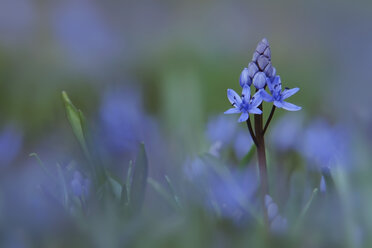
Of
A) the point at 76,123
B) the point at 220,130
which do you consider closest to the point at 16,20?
the point at 220,130

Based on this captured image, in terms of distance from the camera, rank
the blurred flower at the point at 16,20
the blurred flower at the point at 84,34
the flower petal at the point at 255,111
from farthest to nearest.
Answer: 1. the blurred flower at the point at 16,20
2. the blurred flower at the point at 84,34
3. the flower petal at the point at 255,111

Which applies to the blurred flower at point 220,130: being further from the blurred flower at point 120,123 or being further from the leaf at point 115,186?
the leaf at point 115,186

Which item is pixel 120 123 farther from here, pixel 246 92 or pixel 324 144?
pixel 246 92

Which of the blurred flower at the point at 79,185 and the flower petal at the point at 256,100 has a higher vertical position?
the flower petal at the point at 256,100

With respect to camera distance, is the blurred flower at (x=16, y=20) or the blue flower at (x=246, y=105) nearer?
the blue flower at (x=246, y=105)

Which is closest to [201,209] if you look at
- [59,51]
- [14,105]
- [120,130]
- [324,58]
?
[120,130]

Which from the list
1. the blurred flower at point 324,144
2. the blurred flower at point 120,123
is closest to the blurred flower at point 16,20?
the blurred flower at point 120,123
